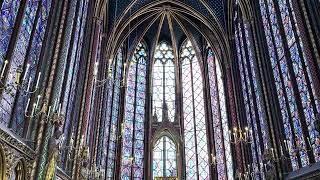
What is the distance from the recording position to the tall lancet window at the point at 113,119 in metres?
22.6

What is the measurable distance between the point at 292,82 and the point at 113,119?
1382cm

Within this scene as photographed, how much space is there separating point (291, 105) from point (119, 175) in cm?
1325

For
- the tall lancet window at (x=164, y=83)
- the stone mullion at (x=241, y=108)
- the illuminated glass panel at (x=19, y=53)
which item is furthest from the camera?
the tall lancet window at (x=164, y=83)

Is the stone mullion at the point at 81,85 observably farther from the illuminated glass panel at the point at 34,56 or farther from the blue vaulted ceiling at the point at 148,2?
the blue vaulted ceiling at the point at 148,2

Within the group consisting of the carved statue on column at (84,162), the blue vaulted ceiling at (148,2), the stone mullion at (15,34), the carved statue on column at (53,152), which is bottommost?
the carved statue on column at (53,152)

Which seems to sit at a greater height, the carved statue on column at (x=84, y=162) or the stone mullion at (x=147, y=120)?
the stone mullion at (x=147, y=120)

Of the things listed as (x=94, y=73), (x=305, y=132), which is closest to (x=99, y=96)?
(x=94, y=73)

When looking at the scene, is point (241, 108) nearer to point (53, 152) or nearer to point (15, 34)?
point (53, 152)

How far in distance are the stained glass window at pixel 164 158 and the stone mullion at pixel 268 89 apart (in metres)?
10.5

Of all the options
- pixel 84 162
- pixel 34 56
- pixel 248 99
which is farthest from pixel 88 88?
pixel 248 99

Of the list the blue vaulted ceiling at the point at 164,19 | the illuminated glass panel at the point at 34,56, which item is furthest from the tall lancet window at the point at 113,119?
the illuminated glass panel at the point at 34,56

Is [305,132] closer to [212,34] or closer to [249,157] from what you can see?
[249,157]

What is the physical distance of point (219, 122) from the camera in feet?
80.2

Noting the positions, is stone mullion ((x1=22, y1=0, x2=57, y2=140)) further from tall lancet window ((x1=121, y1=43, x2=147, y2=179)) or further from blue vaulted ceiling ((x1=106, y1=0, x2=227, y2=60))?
tall lancet window ((x1=121, y1=43, x2=147, y2=179))
